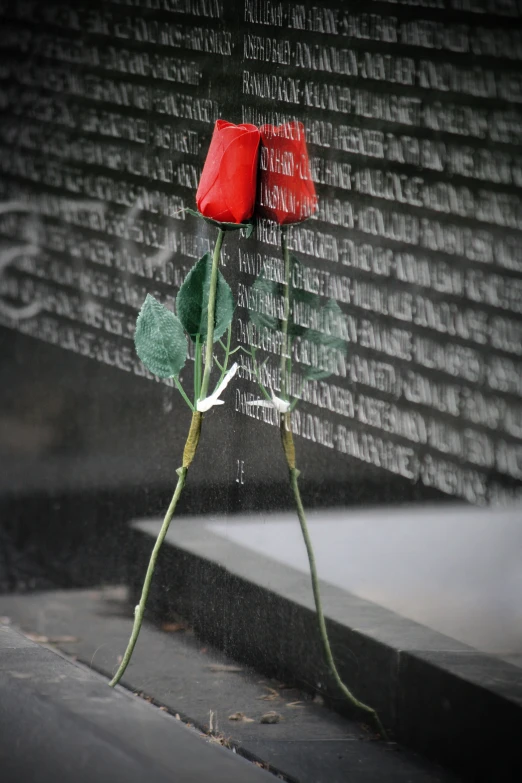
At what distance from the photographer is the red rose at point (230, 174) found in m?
2.00

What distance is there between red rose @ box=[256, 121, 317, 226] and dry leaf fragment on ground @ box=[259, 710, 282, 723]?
844 mm

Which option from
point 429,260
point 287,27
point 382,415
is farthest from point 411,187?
point 287,27

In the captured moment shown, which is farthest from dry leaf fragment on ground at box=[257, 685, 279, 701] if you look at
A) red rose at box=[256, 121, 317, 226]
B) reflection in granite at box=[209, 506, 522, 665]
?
red rose at box=[256, 121, 317, 226]

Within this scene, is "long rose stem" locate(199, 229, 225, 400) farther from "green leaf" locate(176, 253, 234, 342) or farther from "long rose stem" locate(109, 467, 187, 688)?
"long rose stem" locate(109, 467, 187, 688)

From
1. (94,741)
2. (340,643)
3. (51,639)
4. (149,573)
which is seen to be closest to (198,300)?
(149,573)

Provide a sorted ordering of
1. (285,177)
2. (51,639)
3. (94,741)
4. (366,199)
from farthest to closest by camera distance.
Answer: (51,639) < (285,177) < (94,741) < (366,199)

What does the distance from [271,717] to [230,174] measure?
0.94 meters

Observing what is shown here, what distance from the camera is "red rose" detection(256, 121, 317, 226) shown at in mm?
1896

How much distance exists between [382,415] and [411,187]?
332mm

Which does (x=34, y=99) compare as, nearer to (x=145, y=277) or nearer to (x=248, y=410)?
(x=145, y=277)

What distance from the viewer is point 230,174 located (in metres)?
2.00

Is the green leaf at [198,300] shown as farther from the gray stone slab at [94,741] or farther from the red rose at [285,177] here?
the gray stone slab at [94,741]

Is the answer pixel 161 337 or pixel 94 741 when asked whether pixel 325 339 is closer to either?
pixel 161 337

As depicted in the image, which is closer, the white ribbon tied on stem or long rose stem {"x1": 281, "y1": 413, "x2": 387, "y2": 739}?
long rose stem {"x1": 281, "y1": 413, "x2": 387, "y2": 739}
